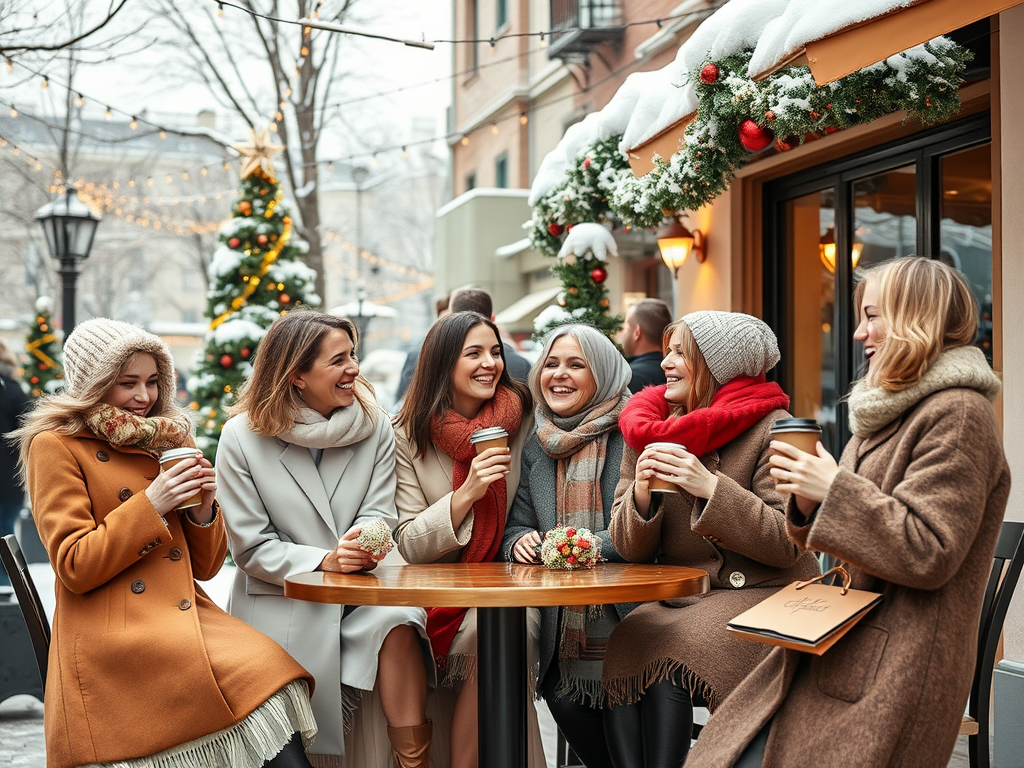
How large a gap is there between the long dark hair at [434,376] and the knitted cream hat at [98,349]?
1.04m

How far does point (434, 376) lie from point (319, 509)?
694 millimetres

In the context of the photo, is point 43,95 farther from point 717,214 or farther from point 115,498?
point 115,498

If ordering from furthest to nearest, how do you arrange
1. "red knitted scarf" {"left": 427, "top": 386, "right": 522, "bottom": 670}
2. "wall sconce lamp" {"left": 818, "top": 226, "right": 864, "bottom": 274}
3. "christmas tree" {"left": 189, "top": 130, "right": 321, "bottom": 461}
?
"christmas tree" {"left": 189, "top": 130, "right": 321, "bottom": 461} < "wall sconce lamp" {"left": 818, "top": 226, "right": 864, "bottom": 274} < "red knitted scarf" {"left": 427, "top": 386, "right": 522, "bottom": 670}

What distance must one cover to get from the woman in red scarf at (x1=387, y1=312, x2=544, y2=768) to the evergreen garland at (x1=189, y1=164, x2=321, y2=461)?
7.15 metres

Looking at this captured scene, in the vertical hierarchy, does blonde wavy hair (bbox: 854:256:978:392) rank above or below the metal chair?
above

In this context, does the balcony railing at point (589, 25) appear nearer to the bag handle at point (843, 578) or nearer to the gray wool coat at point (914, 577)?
the bag handle at point (843, 578)

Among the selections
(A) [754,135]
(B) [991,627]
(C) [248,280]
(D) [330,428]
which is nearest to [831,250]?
(A) [754,135]

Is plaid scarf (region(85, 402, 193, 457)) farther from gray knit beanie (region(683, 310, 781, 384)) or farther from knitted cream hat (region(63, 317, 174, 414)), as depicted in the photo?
gray knit beanie (region(683, 310, 781, 384))

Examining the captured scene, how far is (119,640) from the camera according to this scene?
331 centimetres

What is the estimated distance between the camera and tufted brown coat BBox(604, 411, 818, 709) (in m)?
3.39

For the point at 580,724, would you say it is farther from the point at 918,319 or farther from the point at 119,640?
the point at 918,319

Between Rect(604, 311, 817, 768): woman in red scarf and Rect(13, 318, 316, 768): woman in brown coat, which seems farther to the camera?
Rect(604, 311, 817, 768): woman in red scarf

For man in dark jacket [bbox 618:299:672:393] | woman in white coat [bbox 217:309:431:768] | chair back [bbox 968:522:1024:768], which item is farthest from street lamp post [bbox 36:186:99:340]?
chair back [bbox 968:522:1024:768]

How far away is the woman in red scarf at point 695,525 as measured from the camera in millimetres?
3389
